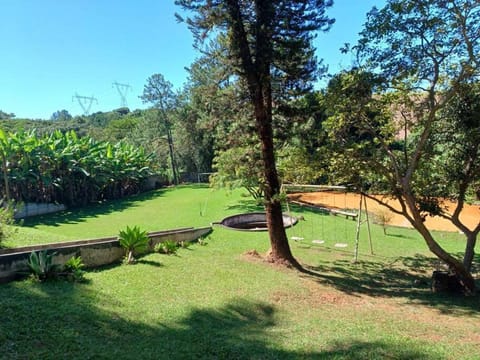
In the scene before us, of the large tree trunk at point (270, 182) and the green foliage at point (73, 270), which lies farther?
the large tree trunk at point (270, 182)

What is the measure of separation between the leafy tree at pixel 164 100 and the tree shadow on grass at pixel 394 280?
2400 centimetres

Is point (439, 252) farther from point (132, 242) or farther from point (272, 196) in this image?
point (132, 242)

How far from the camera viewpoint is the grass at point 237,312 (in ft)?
12.3

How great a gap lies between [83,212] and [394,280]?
47.7 ft

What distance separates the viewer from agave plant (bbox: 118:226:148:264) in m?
7.52

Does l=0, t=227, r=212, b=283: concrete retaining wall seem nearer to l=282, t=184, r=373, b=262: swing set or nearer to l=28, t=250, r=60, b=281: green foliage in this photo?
l=28, t=250, r=60, b=281: green foliage

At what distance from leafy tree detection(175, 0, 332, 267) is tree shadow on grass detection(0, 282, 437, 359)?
4571 millimetres

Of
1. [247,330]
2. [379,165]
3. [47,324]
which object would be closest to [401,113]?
[379,165]

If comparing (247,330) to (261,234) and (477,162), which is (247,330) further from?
(261,234)

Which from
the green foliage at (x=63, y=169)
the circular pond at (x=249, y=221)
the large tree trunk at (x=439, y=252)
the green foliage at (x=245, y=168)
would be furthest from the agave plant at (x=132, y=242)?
the green foliage at (x=63, y=169)

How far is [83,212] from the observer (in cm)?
1712

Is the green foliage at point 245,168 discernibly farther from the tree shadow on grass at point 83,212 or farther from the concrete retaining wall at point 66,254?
the tree shadow on grass at point 83,212

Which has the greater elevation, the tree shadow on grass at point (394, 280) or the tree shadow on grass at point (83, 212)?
the tree shadow on grass at point (83, 212)

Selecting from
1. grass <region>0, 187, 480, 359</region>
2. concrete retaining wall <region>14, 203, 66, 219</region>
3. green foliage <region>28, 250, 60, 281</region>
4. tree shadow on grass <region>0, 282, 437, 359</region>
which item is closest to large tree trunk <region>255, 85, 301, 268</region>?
grass <region>0, 187, 480, 359</region>
